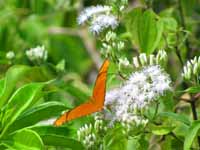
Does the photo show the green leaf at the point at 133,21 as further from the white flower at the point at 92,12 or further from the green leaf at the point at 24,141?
the green leaf at the point at 24,141

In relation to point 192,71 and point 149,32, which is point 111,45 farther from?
point 192,71

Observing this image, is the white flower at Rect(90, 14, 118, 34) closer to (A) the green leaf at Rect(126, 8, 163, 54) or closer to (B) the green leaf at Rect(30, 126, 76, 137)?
(A) the green leaf at Rect(126, 8, 163, 54)

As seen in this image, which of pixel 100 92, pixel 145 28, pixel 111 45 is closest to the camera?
pixel 100 92

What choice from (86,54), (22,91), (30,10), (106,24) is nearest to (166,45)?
(106,24)

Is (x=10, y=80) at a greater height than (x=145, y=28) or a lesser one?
lesser

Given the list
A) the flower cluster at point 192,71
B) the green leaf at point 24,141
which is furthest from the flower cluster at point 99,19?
the green leaf at point 24,141

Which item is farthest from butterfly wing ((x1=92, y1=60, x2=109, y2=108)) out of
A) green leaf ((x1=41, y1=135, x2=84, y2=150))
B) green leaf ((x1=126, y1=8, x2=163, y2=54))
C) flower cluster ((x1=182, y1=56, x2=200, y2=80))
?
green leaf ((x1=126, y1=8, x2=163, y2=54))

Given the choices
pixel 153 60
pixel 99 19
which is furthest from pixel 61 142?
pixel 99 19
